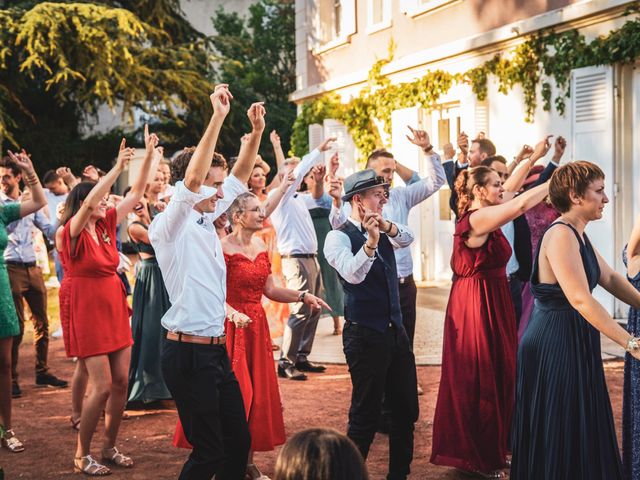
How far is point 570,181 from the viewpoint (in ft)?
14.3

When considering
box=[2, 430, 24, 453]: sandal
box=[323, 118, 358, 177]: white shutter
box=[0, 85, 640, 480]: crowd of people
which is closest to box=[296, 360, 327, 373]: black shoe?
box=[0, 85, 640, 480]: crowd of people

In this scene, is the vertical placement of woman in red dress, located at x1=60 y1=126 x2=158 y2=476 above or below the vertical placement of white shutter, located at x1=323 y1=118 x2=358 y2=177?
below

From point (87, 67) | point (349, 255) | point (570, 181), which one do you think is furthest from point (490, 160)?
point (87, 67)

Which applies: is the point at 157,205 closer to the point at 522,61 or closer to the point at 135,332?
the point at 135,332

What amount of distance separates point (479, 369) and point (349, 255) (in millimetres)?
1246

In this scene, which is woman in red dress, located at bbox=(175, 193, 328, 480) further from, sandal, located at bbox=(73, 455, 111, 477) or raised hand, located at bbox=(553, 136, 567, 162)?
raised hand, located at bbox=(553, 136, 567, 162)

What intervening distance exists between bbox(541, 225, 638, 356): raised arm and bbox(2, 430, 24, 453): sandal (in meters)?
4.06

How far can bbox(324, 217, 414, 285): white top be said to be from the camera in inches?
188

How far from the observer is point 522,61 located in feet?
39.9

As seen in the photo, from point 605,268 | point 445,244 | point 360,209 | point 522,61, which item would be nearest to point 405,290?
point 360,209

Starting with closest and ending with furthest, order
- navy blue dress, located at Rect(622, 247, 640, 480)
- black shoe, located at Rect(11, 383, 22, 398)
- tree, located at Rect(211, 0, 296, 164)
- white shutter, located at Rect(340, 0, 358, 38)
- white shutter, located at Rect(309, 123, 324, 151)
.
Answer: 1. navy blue dress, located at Rect(622, 247, 640, 480)
2. black shoe, located at Rect(11, 383, 22, 398)
3. white shutter, located at Rect(340, 0, 358, 38)
4. white shutter, located at Rect(309, 123, 324, 151)
5. tree, located at Rect(211, 0, 296, 164)

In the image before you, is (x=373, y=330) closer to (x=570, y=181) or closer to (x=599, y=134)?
(x=570, y=181)

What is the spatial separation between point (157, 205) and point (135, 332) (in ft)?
5.18

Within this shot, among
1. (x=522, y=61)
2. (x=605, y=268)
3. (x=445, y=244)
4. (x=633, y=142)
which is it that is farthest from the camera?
(x=445, y=244)
